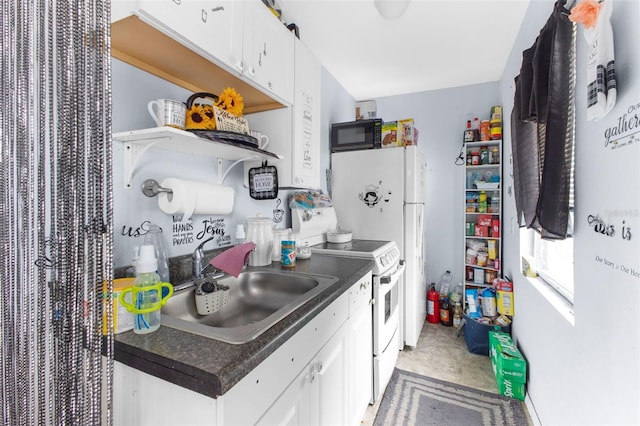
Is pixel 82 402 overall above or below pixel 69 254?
below

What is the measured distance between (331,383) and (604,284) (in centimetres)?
103

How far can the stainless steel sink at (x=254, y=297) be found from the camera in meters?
1.04

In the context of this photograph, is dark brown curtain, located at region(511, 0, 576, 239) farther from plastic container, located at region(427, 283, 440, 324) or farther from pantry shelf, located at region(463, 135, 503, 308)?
plastic container, located at region(427, 283, 440, 324)

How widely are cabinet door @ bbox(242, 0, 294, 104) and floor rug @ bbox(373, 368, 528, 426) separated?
77.1 inches

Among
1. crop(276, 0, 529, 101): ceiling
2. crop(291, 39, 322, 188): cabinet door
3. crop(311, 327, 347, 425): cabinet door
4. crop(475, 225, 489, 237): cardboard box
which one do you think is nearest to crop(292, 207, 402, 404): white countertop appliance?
crop(291, 39, 322, 188): cabinet door

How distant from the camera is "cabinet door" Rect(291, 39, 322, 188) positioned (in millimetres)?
1593

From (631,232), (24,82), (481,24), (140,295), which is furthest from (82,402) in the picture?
(481,24)

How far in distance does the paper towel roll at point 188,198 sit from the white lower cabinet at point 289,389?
1.77 feet

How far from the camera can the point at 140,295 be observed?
0.74 meters

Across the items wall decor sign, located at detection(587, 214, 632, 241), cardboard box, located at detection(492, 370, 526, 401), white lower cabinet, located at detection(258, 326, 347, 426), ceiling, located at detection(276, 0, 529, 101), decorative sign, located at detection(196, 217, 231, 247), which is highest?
ceiling, located at detection(276, 0, 529, 101)

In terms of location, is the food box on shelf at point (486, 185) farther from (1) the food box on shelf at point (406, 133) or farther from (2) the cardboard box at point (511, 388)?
(2) the cardboard box at point (511, 388)

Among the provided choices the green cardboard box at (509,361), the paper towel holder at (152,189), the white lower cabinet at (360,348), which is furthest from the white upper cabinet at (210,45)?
the green cardboard box at (509,361)

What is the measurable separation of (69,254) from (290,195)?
1.55 meters

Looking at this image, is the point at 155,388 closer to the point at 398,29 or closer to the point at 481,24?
the point at 398,29
